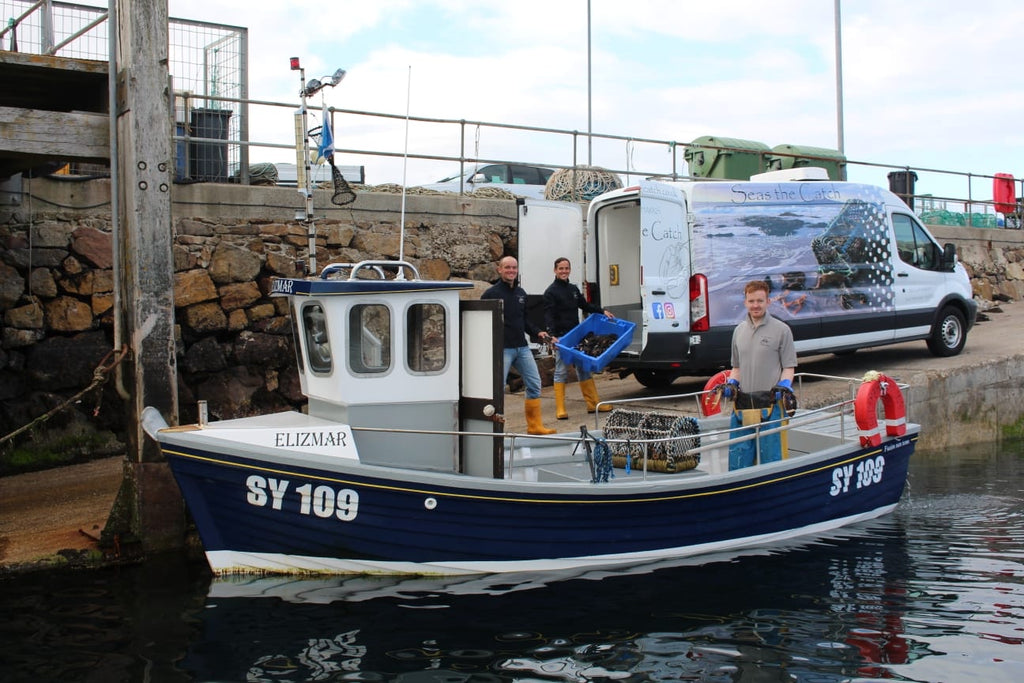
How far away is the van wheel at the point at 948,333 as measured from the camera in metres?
13.4

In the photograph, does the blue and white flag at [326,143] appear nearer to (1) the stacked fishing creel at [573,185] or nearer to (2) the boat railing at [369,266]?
(2) the boat railing at [369,266]

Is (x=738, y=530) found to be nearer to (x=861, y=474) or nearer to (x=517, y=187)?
(x=861, y=474)

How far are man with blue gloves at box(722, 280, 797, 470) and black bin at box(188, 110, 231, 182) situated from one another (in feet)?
22.4

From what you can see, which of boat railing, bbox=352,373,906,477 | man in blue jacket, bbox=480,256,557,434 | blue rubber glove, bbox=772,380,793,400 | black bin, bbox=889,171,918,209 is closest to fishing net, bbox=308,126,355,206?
man in blue jacket, bbox=480,256,557,434

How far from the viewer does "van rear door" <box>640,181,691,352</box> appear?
35.2 feet

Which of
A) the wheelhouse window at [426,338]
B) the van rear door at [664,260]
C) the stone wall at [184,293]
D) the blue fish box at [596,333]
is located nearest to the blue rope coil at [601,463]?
the wheelhouse window at [426,338]

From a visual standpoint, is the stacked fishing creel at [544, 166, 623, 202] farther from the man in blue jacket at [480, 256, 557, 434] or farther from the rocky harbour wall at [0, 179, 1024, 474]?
the man in blue jacket at [480, 256, 557, 434]

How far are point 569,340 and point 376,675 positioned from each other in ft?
17.5

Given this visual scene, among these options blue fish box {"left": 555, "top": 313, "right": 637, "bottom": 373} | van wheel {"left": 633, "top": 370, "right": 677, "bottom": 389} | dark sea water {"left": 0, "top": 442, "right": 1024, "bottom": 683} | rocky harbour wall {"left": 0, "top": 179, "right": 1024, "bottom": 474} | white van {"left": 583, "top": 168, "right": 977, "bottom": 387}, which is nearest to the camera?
dark sea water {"left": 0, "top": 442, "right": 1024, "bottom": 683}

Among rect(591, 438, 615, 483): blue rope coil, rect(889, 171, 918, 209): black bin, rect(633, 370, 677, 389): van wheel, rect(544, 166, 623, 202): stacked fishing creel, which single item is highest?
rect(889, 171, 918, 209): black bin

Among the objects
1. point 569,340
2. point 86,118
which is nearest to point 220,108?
point 86,118

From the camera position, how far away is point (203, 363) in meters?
10.8

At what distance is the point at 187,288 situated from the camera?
10.8 metres

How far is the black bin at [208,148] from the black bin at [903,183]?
1408 cm
